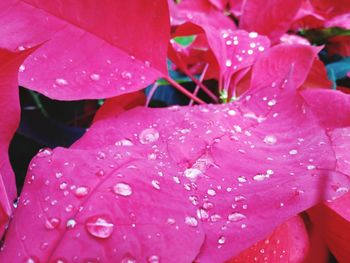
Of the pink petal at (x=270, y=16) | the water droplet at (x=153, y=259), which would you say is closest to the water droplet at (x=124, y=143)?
the water droplet at (x=153, y=259)

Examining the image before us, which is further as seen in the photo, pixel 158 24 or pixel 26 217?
pixel 158 24

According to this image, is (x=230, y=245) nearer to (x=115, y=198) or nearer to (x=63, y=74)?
(x=115, y=198)

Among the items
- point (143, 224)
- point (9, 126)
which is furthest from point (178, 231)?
point (9, 126)

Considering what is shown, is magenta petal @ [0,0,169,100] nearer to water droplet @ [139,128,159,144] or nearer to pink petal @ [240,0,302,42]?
water droplet @ [139,128,159,144]

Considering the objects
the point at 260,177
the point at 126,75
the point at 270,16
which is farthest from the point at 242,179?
the point at 270,16

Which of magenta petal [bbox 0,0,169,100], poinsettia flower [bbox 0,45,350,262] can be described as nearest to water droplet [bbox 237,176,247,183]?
poinsettia flower [bbox 0,45,350,262]

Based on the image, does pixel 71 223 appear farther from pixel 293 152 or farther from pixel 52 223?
pixel 293 152
